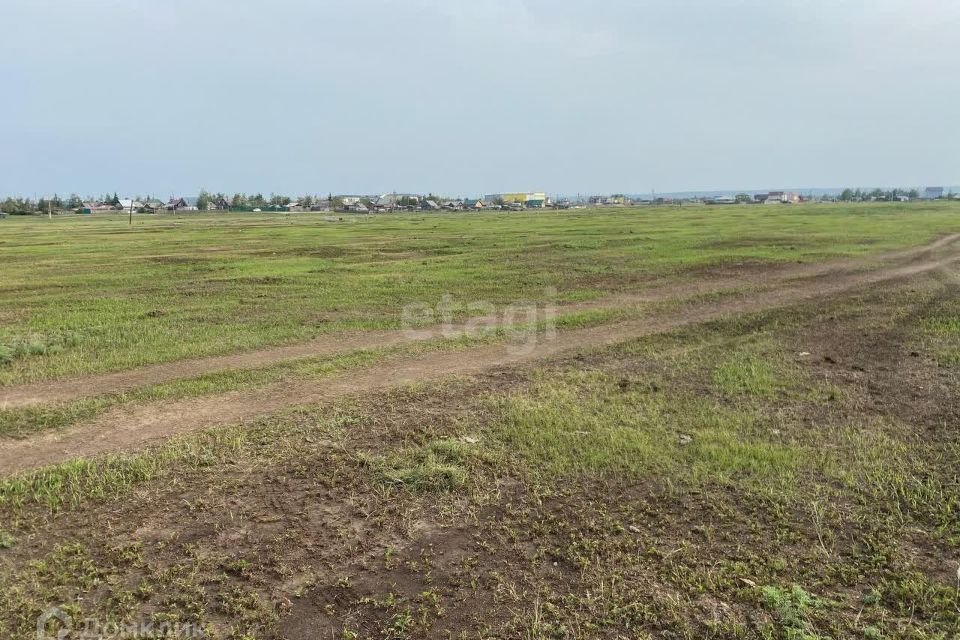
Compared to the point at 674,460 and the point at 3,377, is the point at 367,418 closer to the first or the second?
the point at 674,460

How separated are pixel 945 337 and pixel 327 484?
1082cm

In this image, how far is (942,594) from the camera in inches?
148

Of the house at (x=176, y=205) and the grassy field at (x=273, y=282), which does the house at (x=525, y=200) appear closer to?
the house at (x=176, y=205)

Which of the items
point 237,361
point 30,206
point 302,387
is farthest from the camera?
point 30,206

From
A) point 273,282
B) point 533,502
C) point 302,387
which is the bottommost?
point 533,502

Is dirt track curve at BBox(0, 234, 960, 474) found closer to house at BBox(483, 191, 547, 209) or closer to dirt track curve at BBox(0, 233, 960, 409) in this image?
dirt track curve at BBox(0, 233, 960, 409)

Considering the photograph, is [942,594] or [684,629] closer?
[684,629]

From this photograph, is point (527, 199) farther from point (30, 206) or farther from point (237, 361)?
point (237, 361)

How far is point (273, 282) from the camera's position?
1778cm

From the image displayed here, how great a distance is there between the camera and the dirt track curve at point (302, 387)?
6.00 metres

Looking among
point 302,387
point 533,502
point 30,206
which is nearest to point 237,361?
Answer: point 302,387

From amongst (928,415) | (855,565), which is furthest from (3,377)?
(928,415)

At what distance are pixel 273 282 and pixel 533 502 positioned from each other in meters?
14.8

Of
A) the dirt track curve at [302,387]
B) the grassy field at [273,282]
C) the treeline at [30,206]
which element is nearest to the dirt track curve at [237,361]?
the dirt track curve at [302,387]
